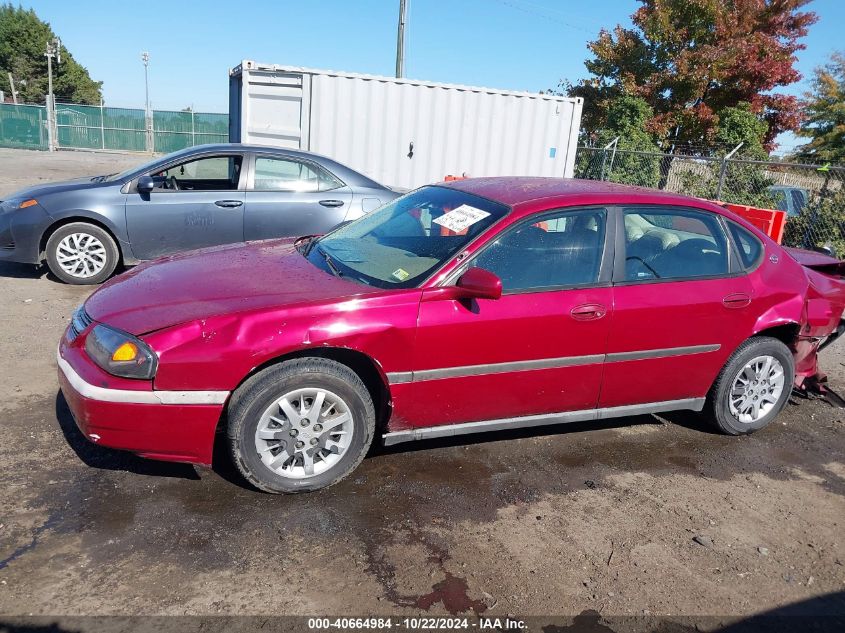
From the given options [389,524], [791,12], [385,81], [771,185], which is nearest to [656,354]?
[389,524]

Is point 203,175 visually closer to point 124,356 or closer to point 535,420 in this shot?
point 124,356

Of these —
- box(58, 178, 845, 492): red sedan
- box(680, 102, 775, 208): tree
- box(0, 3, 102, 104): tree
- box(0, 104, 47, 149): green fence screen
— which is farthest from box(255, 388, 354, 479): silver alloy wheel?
box(0, 3, 102, 104): tree

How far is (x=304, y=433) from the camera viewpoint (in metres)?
3.38

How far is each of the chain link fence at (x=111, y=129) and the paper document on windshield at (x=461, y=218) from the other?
3275 cm

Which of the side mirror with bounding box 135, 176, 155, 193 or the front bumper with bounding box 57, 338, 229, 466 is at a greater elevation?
the side mirror with bounding box 135, 176, 155, 193

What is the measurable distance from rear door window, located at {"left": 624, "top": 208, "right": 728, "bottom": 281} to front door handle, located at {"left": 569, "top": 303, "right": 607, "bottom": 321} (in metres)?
0.29

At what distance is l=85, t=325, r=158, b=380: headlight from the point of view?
313 cm

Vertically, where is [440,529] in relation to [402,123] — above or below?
below

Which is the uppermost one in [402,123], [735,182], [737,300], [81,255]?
[402,123]

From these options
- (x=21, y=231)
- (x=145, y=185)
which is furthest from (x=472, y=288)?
(x=21, y=231)

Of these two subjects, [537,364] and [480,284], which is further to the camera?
[537,364]

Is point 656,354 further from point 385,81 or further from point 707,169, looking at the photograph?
point 707,169

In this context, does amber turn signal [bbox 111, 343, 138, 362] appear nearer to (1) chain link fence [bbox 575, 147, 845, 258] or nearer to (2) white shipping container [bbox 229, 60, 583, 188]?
(2) white shipping container [bbox 229, 60, 583, 188]

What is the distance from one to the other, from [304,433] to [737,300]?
283 centimetres
